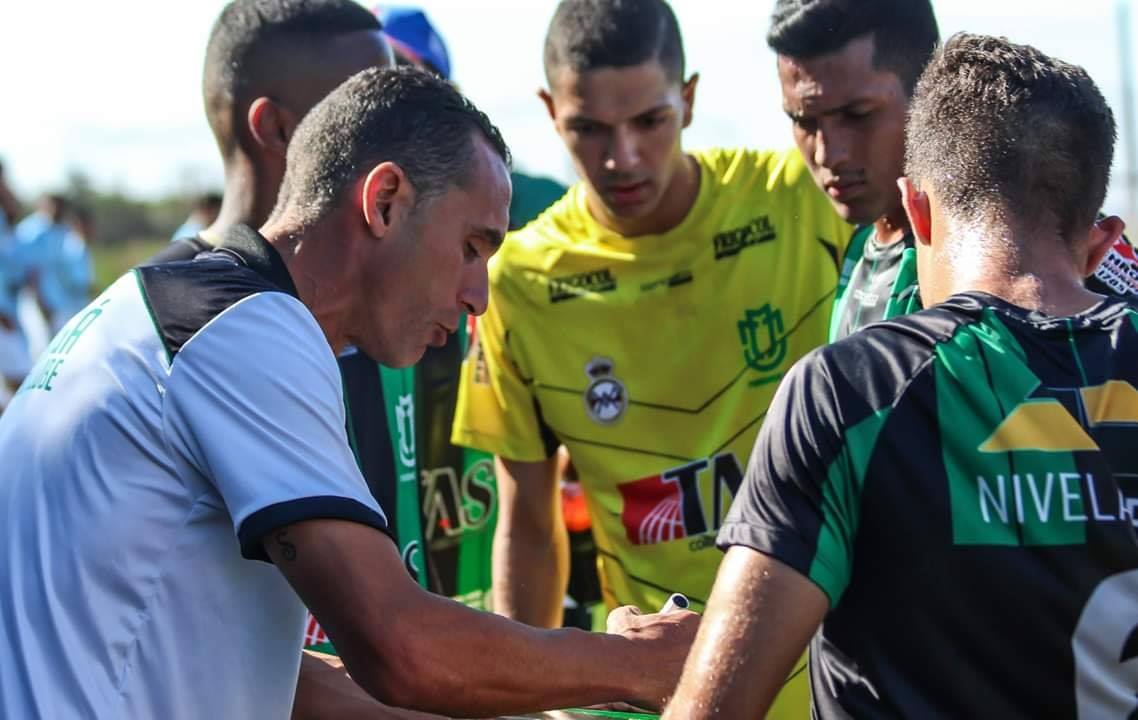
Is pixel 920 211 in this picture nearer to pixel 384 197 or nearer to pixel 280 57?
pixel 384 197

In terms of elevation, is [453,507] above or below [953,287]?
below

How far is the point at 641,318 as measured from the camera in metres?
4.30

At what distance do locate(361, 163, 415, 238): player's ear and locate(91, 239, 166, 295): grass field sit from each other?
2664 centimetres

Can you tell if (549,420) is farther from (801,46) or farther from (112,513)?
(112,513)

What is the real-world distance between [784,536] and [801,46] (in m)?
2.08

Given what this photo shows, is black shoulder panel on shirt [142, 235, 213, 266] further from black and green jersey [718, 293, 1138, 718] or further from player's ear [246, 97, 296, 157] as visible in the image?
black and green jersey [718, 293, 1138, 718]

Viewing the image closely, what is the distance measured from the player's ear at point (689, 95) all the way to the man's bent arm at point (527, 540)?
1.19 metres

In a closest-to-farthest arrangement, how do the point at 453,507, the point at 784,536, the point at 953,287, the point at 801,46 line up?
the point at 784,536, the point at 953,287, the point at 801,46, the point at 453,507

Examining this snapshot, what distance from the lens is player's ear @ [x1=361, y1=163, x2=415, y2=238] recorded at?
2.71 m

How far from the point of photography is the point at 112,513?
2.31m

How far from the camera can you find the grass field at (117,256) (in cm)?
3075

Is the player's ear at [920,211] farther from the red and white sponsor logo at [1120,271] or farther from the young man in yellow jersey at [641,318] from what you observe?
the young man in yellow jersey at [641,318]

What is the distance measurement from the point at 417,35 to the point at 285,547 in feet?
13.6

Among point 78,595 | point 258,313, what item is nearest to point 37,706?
point 78,595
